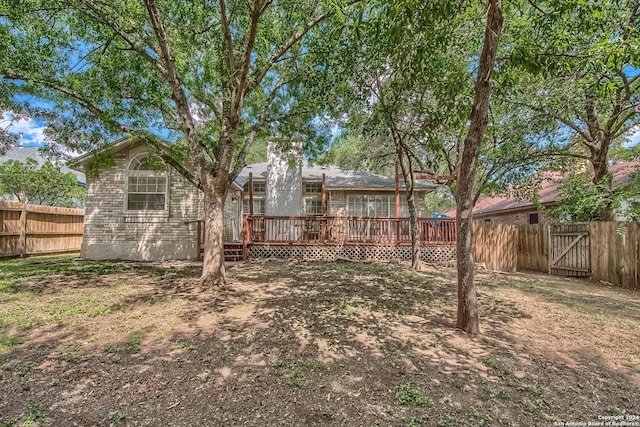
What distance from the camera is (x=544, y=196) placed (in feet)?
52.3

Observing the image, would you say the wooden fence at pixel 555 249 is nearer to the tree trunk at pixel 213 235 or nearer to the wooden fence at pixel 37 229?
the tree trunk at pixel 213 235

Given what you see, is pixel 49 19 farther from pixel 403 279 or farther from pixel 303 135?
pixel 403 279

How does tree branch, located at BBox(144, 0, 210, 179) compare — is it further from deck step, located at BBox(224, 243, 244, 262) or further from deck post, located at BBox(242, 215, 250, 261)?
deck step, located at BBox(224, 243, 244, 262)

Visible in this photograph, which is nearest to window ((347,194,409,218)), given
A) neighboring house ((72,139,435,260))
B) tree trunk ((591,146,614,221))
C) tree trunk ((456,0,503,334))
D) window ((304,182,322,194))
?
window ((304,182,322,194))

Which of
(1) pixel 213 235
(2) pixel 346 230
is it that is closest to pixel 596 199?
(2) pixel 346 230

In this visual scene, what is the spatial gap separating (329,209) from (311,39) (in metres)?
8.72

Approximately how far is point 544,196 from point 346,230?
11.7 m

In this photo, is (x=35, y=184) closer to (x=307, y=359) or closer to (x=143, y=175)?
(x=143, y=175)

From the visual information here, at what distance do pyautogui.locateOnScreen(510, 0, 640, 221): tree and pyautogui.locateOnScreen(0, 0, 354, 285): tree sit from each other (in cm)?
395

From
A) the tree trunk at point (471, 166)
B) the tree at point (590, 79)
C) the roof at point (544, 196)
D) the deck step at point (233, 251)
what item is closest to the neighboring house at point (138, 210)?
the deck step at point (233, 251)

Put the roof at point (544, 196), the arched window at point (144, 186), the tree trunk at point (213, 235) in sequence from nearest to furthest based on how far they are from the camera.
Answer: the tree trunk at point (213, 235) < the arched window at point (144, 186) < the roof at point (544, 196)

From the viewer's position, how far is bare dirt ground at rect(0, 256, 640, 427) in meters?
2.32

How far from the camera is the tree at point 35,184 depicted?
15406 millimetres

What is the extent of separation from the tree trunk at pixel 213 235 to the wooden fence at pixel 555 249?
29.6 feet
